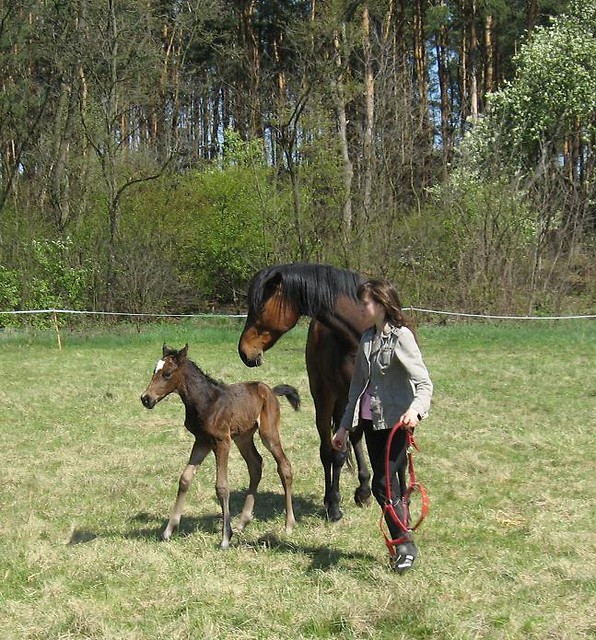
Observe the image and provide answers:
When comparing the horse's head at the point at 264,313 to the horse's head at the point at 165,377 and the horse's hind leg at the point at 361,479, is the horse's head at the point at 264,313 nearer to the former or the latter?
the horse's head at the point at 165,377

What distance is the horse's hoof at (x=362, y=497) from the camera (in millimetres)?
6324

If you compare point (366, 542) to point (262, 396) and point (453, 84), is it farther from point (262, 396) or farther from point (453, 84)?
point (453, 84)

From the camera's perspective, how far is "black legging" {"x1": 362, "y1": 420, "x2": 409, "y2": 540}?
4660 millimetres

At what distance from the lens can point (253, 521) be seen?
6113 mm

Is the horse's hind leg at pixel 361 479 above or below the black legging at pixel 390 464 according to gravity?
below

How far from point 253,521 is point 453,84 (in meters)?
35.9

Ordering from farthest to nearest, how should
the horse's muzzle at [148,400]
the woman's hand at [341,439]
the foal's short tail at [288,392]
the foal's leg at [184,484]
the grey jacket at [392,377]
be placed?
the foal's short tail at [288,392], the foal's leg at [184,484], the horse's muzzle at [148,400], the woman's hand at [341,439], the grey jacket at [392,377]

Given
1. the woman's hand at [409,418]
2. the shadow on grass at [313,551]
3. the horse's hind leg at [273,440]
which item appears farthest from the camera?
the horse's hind leg at [273,440]

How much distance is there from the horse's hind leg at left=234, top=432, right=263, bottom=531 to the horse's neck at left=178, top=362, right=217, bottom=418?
545 millimetres

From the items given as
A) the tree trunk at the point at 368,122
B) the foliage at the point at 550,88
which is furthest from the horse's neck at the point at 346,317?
the foliage at the point at 550,88

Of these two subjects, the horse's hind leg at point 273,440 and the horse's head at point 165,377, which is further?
the horse's hind leg at point 273,440

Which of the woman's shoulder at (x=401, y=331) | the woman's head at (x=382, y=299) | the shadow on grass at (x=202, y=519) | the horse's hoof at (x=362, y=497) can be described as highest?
the woman's head at (x=382, y=299)

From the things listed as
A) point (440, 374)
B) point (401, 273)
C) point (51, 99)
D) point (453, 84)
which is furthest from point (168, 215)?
point (453, 84)

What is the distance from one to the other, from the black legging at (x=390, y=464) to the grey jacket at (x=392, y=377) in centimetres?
9
